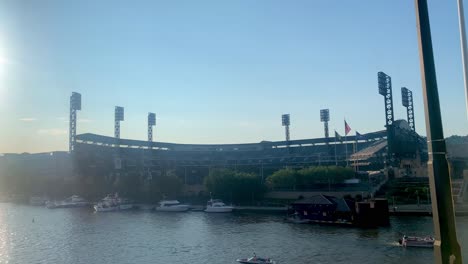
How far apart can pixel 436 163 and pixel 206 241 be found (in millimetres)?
44056

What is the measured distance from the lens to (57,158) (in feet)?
478

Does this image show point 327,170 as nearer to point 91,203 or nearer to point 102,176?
point 91,203

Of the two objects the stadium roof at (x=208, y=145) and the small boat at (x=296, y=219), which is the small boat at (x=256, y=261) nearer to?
the small boat at (x=296, y=219)

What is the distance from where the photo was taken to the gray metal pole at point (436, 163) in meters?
5.41

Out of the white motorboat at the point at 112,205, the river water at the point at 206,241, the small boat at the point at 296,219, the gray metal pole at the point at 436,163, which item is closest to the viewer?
the gray metal pole at the point at 436,163

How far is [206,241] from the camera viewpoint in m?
47.7

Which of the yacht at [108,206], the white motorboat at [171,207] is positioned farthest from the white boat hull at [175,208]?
the yacht at [108,206]

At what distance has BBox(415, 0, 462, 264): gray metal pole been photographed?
17.7 feet

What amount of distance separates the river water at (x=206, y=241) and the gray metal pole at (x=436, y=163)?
31397mm

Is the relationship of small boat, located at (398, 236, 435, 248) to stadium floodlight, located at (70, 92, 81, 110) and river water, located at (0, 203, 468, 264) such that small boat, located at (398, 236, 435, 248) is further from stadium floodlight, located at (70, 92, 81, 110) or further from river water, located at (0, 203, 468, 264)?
stadium floodlight, located at (70, 92, 81, 110)

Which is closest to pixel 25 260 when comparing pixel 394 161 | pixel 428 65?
pixel 428 65

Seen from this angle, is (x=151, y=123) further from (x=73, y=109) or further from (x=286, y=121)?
(x=286, y=121)

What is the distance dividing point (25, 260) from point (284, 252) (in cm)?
2336

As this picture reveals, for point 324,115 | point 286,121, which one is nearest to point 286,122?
point 286,121
